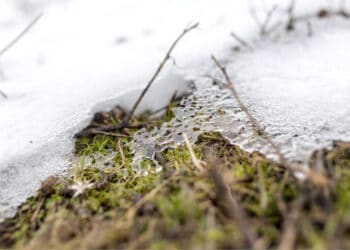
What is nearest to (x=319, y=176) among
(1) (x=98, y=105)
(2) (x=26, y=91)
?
(1) (x=98, y=105)

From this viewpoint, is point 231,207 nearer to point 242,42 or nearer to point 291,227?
point 291,227

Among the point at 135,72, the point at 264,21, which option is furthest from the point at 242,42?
the point at 135,72

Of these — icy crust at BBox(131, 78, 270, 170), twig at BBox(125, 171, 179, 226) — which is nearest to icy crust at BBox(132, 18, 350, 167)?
icy crust at BBox(131, 78, 270, 170)

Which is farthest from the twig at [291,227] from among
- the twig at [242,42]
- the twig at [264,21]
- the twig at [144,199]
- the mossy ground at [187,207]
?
the twig at [264,21]

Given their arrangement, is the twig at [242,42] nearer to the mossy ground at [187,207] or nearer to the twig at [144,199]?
the mossy ground at [187,207]

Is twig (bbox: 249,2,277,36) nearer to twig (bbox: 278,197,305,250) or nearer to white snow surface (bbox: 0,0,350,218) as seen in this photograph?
white snow surface (bbox: 0,0,350,218)

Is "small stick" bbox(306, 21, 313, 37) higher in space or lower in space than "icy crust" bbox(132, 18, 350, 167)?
higher

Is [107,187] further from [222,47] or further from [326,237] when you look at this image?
[222,47]
